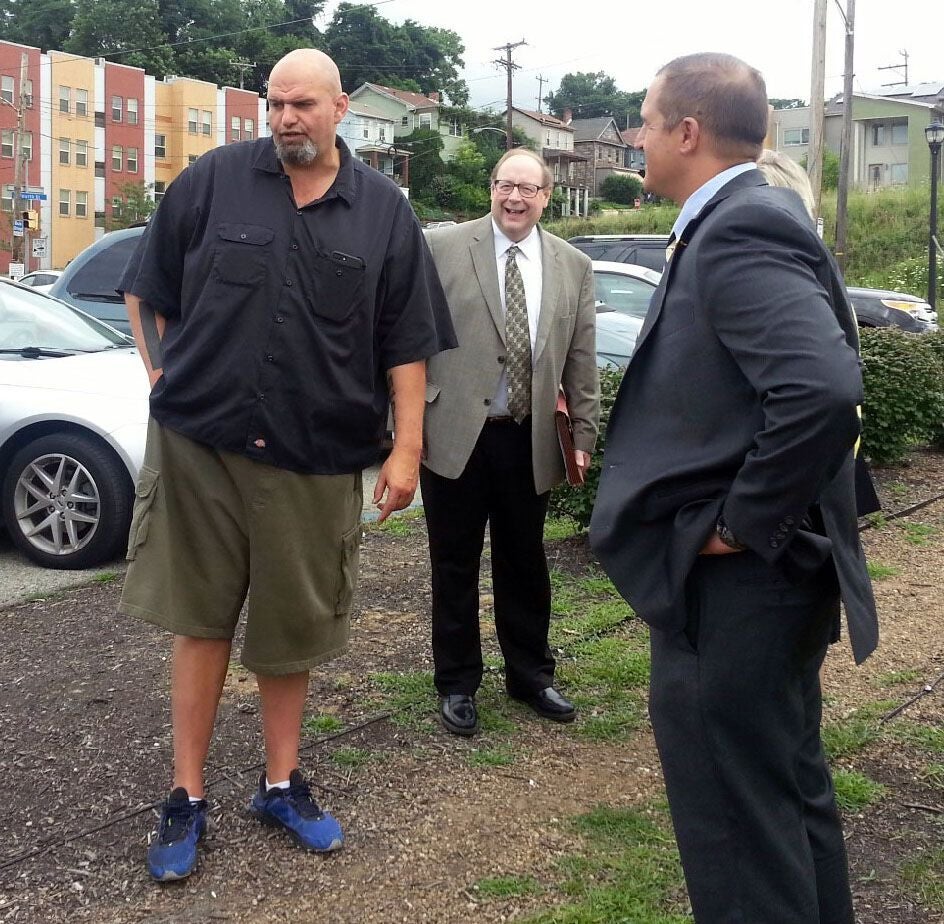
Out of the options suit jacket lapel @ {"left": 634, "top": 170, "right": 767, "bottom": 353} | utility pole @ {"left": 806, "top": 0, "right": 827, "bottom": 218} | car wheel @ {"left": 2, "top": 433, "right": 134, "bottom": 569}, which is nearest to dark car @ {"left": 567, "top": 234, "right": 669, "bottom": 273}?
utility pole @ {"left": 806, "top": 0, "right": 827, "bottom": 218}

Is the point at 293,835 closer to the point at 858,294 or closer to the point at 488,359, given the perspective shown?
the point at 488,359

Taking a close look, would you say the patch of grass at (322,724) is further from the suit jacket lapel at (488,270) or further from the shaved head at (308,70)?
the shaved head at (308,70)

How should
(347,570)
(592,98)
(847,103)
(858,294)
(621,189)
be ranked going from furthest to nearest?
(592,98) < (621,189) < (847,103) < (858,294) < (347,570)

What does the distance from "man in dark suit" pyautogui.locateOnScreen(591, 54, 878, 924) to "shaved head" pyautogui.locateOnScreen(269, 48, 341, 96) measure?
1.10 metres

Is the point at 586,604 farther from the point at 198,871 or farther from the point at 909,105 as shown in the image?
the point at 909,105

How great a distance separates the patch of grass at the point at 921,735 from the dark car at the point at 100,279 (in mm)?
6899

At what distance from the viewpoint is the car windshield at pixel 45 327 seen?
7062 millimetres

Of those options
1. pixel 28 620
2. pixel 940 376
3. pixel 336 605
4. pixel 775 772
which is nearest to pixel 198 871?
pixel 336 605

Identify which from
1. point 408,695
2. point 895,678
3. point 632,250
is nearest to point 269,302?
point 408,695

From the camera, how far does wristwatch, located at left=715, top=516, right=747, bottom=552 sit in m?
2.14

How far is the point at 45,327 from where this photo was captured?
23.9 feet

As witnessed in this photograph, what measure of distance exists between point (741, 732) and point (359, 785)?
69.3 inches

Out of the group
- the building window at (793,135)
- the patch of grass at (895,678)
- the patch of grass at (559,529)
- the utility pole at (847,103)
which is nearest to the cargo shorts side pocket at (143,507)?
the patch of grass at (895,678)

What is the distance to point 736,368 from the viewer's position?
2160 millimetres
